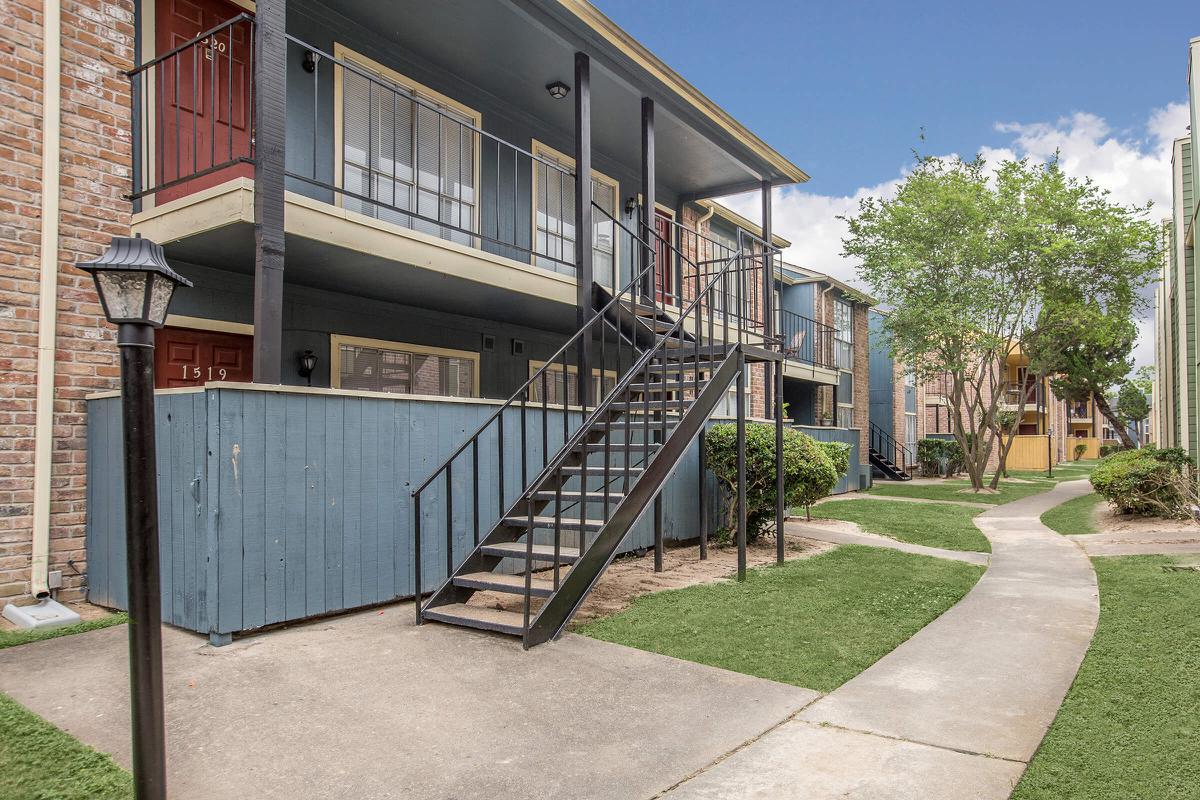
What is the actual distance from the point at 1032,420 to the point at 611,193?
4147cm

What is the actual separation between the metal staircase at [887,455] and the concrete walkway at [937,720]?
20339 millimetres

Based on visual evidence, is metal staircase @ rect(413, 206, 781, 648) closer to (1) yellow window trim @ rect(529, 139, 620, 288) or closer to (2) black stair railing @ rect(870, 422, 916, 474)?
(1) yellow window trim @ rect(529, 139, 620, 288)

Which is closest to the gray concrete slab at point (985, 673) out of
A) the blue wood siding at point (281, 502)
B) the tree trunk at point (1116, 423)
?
the blue wood siding at point (281, 502)

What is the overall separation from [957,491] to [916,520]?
28.8 ft

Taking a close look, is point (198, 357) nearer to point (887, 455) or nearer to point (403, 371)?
point (403, 371)

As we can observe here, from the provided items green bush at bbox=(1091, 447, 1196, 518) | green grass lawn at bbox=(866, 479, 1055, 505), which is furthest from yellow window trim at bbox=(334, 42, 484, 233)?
green grass lawn at bbox=(866, 479, 1055, 505)

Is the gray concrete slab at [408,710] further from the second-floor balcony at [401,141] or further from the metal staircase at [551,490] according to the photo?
the second-floor balcony at [401,141]

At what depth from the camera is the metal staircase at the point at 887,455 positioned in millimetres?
25719

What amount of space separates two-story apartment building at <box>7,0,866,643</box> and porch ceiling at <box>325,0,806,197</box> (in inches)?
1.9

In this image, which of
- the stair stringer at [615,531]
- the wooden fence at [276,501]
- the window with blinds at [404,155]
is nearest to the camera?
the wooden fence at [276,501]

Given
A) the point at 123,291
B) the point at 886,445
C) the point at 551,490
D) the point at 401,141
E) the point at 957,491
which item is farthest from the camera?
the point at 886,445

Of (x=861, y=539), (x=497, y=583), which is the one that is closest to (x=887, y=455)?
(x=861, y=539)

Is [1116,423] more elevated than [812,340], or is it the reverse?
[812,340]

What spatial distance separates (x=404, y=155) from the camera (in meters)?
8.44
